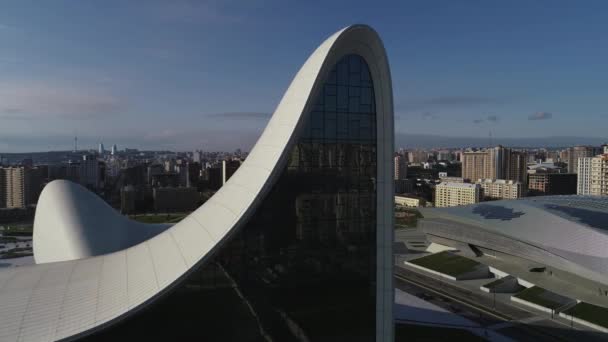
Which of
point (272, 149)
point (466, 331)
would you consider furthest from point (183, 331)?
point (466, 331)

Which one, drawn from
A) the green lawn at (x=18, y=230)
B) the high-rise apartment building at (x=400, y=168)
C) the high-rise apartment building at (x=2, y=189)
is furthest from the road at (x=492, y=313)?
the high-rise apartment building at (x=400, y=168)

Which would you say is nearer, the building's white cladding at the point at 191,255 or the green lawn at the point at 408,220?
the building's white cladding at the point at 191,255

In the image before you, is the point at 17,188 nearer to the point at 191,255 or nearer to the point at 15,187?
the point at 15,187

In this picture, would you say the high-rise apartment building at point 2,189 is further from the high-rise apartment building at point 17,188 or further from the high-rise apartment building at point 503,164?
the high-rise apartment building at point 503,164

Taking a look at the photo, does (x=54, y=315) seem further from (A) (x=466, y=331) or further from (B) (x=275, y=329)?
(A) (x=466, y=331)

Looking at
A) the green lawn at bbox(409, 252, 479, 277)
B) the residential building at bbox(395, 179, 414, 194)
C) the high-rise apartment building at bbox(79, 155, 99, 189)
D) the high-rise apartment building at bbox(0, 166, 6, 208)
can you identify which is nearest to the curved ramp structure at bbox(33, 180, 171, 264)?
the green lawn at bbox(409, 252, 479, 277)

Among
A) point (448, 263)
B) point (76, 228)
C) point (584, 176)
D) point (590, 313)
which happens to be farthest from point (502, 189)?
point (76, 228)
